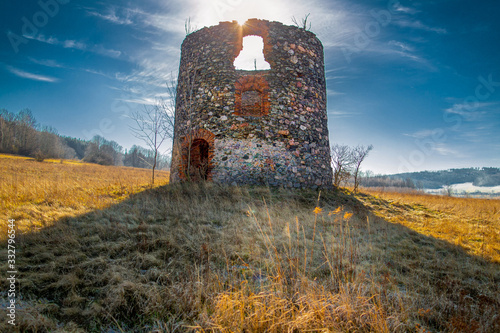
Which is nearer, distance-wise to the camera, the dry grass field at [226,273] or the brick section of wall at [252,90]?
the dry grass field at [226,273]

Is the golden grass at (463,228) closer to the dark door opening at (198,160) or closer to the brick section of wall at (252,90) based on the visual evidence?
the brick section of wall at (252,90)

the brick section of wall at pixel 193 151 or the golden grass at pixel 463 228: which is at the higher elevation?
the brick section of wall at pixel 193 151

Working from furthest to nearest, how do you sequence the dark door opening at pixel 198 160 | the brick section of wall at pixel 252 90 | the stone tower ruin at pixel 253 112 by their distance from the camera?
the dark door opening at pixel 198 160
the brick section of wall at pixel 252 90
the stone tower ruin at pixel 253 112

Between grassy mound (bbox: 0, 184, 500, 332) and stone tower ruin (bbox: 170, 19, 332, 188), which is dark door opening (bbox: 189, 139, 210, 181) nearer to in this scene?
stone tower ruin (bbox: 170, 19, 332, 188)

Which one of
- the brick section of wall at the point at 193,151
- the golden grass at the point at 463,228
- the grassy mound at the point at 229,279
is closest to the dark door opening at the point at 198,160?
the brick section of wall at the point at 193,151

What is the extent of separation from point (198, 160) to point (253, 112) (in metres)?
2.92

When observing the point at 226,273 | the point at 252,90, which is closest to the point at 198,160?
the point at 252,90

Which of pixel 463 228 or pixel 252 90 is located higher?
pixel 252 90

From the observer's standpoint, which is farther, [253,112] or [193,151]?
[193,151]

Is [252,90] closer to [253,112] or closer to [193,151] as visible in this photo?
[253,112]

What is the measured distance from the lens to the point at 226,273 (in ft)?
9.20

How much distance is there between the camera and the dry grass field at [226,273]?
75.0 inches

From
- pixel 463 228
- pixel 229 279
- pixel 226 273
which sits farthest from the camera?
pixel 463 228

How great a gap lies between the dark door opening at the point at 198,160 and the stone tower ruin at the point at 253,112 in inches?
1.5
